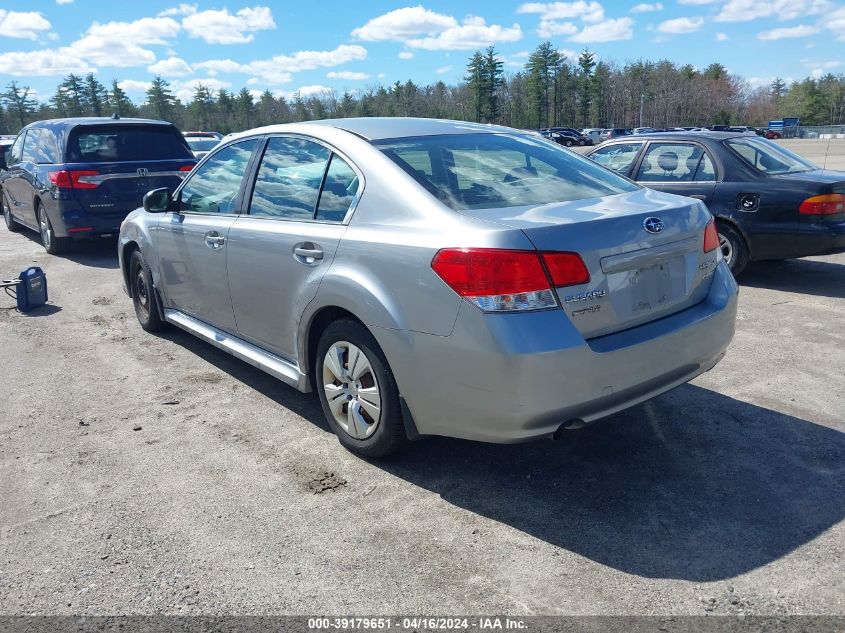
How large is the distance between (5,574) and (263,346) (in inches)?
73.4

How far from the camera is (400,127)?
404 centimetres

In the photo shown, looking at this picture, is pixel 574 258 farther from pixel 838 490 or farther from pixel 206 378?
pixel 206 378

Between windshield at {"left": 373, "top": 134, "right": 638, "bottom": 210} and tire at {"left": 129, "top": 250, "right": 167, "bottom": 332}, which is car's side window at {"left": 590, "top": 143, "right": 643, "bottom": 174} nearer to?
windshield at {"left": 373, "top": 134, "right": 638, "bottom": 210}

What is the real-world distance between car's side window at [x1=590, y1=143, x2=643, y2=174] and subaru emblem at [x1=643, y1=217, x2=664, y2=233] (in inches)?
203

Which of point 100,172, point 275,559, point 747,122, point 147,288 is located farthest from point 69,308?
point 747,122

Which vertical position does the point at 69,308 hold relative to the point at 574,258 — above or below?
below

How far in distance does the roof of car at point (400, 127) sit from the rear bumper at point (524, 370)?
1.28 metres

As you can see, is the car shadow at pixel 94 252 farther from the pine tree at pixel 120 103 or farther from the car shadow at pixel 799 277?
the pine tree at pixel 120 103

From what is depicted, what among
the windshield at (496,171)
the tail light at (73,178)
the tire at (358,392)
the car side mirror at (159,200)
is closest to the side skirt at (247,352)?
the tire at (358,392)

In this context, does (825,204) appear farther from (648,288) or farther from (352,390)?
(352,390)

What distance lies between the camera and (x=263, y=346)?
4.30 metres

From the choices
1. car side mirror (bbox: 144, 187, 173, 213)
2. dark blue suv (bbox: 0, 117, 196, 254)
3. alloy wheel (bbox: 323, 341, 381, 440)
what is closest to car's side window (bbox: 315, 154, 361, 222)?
alloy wheel (bbox: 323, 341, 381, 440)

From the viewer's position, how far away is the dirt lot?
A: 8.59 ft

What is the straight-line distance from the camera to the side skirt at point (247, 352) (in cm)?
400
